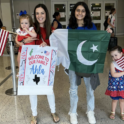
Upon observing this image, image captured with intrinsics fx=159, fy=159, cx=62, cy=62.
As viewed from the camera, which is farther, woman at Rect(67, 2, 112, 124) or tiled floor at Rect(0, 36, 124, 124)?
tiled floor at Rect(0, 36, 124, 124)

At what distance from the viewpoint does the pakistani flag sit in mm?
1785

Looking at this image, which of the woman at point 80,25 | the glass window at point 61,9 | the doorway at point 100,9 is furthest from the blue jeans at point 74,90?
the doorway at point 100,9

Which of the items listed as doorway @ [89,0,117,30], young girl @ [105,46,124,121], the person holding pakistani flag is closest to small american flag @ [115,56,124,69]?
young girl @ [105,46,124,121]

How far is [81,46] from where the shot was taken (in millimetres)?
1812

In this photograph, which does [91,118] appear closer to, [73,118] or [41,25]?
[73,118]

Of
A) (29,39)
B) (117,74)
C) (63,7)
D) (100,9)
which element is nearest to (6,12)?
(63,7)

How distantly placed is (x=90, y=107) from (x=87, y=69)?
52cm

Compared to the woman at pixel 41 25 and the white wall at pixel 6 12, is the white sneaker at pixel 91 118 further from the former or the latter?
the white wall at pixel 6 12

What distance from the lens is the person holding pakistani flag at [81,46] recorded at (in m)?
1.79

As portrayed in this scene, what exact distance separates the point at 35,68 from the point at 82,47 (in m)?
0.59

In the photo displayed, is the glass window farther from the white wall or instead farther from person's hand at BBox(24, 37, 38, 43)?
person's hand at BBox(24, 37, 38, 43)

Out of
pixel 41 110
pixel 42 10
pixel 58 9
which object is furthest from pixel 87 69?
pixel 58 9

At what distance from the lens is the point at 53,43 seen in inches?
73.4

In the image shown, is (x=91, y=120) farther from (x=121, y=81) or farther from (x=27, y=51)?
(x=27, y=51)
